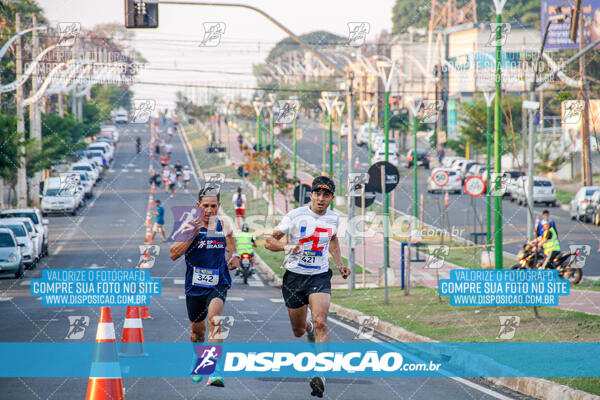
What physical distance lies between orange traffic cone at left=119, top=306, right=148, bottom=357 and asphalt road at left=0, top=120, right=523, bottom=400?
43.4 inches

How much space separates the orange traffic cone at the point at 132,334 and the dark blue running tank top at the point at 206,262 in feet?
8.63

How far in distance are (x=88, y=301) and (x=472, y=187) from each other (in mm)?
14435

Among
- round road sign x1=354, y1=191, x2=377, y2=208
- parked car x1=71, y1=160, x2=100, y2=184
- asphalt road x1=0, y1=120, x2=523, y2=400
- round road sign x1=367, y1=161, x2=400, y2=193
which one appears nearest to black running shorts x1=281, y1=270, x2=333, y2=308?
asphalt road x1=0, y1=120, x2=523, y2=400

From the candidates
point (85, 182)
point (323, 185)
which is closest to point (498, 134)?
point (323, 185)

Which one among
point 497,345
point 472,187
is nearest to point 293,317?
point 497,345

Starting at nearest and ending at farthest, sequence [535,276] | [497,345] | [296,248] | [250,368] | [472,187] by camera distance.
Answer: [296,248] < [250,368] < [497,345] < [535,276] < [472,187]

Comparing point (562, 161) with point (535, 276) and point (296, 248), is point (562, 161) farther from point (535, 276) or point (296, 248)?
point (296, 248)

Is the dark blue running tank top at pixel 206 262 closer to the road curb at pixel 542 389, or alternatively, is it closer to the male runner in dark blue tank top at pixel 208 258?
the male runner in dark blue tank top at pixel 208 258

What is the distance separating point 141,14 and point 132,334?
20.4ft

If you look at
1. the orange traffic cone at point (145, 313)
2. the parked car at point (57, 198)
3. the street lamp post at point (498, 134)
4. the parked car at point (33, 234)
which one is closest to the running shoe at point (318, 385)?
the orange traffic cone at point (145, 313)

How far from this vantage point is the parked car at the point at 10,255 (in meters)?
25.6

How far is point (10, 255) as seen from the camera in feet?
84.3

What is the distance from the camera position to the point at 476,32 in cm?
8531

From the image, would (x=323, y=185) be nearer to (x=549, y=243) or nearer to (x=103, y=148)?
(x=549, y=243)
